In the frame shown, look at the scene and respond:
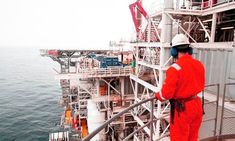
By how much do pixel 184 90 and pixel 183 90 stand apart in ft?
0.05

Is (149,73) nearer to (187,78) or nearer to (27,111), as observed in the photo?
(187,78)

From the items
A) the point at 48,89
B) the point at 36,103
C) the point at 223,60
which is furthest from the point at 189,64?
the point at 48,89

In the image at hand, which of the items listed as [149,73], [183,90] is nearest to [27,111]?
[149,73]

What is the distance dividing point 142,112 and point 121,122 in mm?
2895

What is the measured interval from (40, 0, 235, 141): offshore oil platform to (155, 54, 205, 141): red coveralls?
2.32 meters

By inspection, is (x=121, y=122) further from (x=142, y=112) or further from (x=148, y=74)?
(x=148, y=74)

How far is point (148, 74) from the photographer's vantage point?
2002 cm

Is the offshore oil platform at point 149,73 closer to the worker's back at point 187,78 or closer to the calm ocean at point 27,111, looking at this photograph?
the worker's back at point 187,78

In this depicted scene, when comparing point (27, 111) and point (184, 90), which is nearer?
point (184, 90)

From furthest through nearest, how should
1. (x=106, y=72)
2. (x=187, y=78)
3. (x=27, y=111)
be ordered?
(x=27, y=111) → (x=106, y=72) → (x=187, y=78)

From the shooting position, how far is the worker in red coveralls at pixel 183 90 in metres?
3.16

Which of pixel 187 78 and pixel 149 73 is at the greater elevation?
pixel 187 78

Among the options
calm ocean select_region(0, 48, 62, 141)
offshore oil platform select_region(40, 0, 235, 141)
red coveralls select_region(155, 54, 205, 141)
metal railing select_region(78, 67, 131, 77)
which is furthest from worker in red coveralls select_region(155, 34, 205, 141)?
calm ocean select_region(0, 48, 62, 141)

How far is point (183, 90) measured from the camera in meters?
3.26
